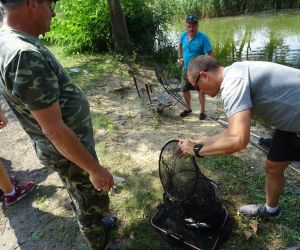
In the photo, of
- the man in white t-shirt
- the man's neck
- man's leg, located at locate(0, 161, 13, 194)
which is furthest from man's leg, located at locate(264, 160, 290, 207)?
man's leg, located at locate(0, 161, 13, 194)

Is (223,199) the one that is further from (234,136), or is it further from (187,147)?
(234,136)

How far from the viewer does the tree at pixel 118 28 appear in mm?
9703

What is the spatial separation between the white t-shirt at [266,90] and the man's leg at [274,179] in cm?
49

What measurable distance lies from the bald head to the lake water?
331 inches

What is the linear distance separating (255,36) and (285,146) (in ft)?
44.6

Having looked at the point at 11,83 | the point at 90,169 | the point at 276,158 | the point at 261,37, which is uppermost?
the point at 11,83

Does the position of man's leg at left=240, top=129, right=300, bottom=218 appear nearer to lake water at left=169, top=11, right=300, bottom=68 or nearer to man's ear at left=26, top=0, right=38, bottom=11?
man's ear at left=26, top=0, right=38, bottom=11

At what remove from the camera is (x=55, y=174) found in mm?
4168

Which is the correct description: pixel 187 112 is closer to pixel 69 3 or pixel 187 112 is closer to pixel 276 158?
pixel 276 158

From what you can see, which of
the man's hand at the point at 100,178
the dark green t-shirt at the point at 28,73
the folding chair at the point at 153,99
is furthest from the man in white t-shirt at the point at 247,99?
the folding chair at the point at 153,99

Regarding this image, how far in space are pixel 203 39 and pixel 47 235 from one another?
4.24m

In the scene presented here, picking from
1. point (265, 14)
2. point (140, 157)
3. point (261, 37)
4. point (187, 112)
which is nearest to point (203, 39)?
point (187, 112)

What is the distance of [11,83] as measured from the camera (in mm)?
1688

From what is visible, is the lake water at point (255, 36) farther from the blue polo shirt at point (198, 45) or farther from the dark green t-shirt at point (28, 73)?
the dark green t-shirt at point (28, 73)
